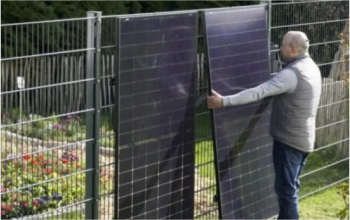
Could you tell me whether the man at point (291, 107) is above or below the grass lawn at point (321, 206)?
above

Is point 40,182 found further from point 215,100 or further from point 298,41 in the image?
point 298,41

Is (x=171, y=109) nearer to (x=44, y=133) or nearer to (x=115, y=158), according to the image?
(x=115, y=158)

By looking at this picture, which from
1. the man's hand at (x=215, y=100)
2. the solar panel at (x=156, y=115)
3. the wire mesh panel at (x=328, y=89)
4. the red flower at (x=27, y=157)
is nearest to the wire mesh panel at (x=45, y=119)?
the red flower at (x=27, y=157)

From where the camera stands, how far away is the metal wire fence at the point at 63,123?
577 centimetres

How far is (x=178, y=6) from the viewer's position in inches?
592

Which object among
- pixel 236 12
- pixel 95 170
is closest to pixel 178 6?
pixel 236 12

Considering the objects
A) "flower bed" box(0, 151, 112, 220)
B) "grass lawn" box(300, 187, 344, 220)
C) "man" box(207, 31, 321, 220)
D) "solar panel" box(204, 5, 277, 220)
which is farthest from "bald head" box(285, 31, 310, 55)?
"grass lawn" box(300, 187, 344, 220)

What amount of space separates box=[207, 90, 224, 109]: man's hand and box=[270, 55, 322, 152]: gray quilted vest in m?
0.62

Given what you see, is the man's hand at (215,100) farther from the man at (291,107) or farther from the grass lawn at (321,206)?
→ the grass lawn at (321,206)

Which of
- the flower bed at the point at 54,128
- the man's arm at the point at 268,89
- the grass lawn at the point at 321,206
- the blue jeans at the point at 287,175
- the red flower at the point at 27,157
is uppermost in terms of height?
the man's arm at the point at 268,89

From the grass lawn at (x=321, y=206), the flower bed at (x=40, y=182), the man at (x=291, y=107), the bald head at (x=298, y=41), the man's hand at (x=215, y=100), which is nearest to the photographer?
the flower bed at (x=40, y=182)

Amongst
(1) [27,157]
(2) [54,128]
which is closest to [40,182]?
(1) [27,157]

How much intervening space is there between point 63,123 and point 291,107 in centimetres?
214

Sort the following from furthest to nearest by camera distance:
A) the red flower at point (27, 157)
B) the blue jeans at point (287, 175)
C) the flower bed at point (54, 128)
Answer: the blue jeans at point (287, 175)
the red flower at point (27, 157)
the flower bed at point (54, 128)
